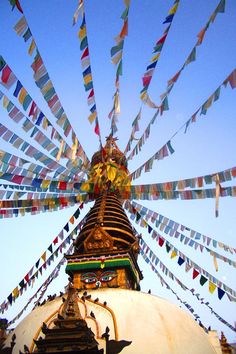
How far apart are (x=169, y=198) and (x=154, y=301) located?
9.56ft

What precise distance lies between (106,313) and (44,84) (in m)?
5.04

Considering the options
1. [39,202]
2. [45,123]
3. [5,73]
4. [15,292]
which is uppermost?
[5,73]

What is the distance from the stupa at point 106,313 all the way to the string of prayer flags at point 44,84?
289cm

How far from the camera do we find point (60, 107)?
7547 millimetres

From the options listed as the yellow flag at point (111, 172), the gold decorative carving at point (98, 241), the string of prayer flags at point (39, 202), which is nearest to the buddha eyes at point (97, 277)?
the gold decorative carving at point (98, 241)

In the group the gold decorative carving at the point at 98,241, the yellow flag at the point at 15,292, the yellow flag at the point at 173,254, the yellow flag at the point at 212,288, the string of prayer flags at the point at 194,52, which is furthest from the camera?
the yellow flag at the point at 173,254

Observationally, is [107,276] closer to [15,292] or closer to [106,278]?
[106,278]

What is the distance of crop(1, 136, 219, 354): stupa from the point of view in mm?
5176

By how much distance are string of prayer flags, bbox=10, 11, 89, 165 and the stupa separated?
2.89 metres

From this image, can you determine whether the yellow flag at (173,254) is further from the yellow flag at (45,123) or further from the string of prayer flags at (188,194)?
the yellow flag at (45,123)

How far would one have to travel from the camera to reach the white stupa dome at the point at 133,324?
5.97 meters

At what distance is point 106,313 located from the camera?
21.6 ft

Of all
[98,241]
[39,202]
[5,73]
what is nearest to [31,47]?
[5,73]

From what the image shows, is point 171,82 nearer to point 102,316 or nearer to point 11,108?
point 11,108
